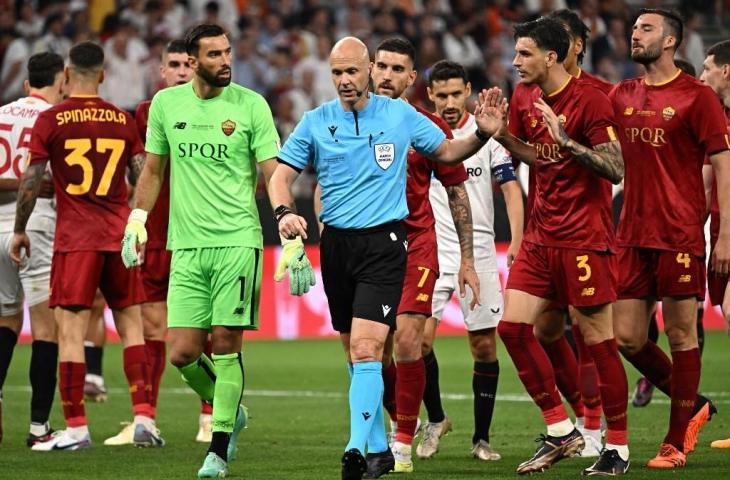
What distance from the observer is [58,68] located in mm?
10523

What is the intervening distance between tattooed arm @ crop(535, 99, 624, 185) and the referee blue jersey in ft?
2.22

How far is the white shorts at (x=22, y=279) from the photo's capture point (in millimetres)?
10281

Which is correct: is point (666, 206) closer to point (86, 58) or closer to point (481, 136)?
point (481, 136)

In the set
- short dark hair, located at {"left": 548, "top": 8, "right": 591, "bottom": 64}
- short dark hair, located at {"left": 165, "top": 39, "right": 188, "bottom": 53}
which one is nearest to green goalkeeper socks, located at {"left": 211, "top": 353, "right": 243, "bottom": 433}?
short dark hair, located at {"left": 548, "top": 8, "right": 591, "bottom": 64}

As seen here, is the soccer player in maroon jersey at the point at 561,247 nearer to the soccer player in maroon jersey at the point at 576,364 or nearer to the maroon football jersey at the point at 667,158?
the maroon football jersey at the point at 667,158

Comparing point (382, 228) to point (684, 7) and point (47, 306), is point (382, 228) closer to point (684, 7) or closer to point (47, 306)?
point (47, 306)

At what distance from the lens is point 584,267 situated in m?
8.20

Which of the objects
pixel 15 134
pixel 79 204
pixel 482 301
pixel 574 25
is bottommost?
pixel 482 301

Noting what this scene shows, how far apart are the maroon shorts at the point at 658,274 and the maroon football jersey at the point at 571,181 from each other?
12.1 inches

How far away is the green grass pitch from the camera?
8.41 meters

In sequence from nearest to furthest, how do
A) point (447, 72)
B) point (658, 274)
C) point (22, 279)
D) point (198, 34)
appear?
point (198, 34)
point (658, 274)
point (447, 72)
point (22, 279)

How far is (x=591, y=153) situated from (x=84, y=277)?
3794mm

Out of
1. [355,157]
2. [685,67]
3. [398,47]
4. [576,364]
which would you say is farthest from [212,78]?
[685,67]

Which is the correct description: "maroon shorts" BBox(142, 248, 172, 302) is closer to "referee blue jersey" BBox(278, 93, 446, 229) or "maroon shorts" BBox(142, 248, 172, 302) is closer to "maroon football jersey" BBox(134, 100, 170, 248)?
"maroon football jersey" BBox(134, 100, 170, 248)
